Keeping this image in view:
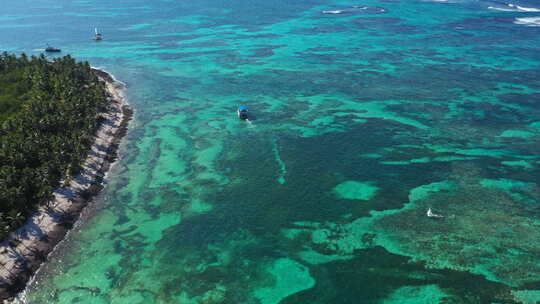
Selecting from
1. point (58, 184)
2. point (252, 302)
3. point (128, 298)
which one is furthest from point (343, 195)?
point (58, 184)

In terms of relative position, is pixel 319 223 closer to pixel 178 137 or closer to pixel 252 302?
pixel 252 302

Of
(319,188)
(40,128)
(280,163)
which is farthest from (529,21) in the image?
(40,128)

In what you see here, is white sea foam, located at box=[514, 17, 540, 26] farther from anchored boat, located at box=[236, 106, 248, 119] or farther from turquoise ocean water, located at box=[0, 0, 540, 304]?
anchored boat, located at box=[236, 106, 248, 119]

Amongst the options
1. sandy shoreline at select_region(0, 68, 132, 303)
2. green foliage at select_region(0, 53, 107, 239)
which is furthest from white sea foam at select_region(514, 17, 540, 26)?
sandy shoreline at select_region(0, 68, 132, 303)

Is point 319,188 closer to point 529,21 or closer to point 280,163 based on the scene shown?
point 280,163

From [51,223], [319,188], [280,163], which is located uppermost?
[280,163]
